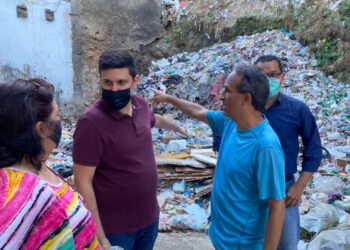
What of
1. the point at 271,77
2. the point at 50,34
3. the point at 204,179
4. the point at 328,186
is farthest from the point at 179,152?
the point at 50,34

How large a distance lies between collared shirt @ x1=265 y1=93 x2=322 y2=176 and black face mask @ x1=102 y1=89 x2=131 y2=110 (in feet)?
3.12

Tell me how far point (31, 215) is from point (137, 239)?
4.15 feet

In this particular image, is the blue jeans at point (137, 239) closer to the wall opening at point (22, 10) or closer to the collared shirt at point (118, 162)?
the collared shirt at point (118, 162)

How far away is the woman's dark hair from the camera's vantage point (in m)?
1.32

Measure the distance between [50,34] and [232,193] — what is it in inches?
346

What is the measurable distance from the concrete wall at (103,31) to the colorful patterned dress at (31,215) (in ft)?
31.0

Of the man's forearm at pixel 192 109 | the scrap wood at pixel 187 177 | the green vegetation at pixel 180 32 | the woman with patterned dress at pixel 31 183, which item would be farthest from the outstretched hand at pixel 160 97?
the green vegetation at pixel 180 32

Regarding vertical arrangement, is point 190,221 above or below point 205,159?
below

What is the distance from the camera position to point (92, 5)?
35.3ft

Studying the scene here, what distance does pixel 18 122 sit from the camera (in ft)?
4.34

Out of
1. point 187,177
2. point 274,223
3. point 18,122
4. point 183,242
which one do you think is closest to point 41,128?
point 18,122

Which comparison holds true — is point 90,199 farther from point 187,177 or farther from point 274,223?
point 187,177

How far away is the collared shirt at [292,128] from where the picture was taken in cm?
262

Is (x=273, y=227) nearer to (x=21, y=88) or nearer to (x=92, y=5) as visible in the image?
(x=21, y=88)
